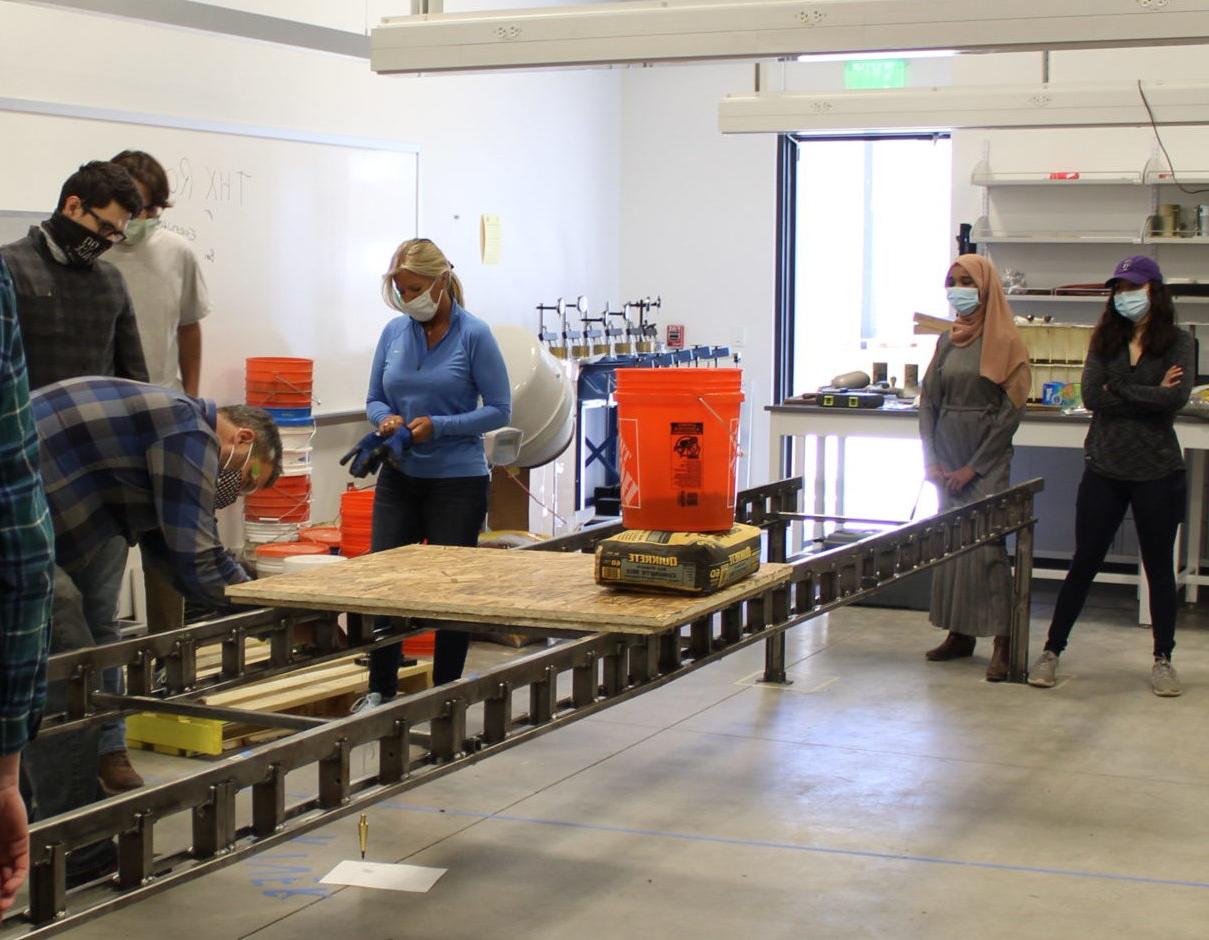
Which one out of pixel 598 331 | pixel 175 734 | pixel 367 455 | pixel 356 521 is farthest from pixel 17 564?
pixel 598 331

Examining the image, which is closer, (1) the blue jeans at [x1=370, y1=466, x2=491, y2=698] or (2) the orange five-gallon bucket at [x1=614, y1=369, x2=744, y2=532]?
(2) the orange five-gallon bucket at [x1=614, y1=369, x2=744, y2=532]

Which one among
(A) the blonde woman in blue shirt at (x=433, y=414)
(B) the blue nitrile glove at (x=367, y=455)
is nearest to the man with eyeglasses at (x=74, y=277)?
(B) the blue nitrile glove at (x=367, y=455)

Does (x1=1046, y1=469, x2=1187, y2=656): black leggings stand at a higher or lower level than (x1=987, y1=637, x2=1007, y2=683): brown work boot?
higher

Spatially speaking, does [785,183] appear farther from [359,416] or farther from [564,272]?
[359,416]

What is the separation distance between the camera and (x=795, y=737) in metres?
4.84

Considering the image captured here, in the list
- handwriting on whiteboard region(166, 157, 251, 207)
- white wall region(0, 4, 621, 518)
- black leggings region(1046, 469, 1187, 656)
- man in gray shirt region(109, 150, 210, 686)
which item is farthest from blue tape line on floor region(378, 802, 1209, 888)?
handwriting on whiteboard region(166, 157, 251, 207)

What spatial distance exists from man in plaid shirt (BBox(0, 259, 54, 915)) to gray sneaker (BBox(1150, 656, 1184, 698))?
4.75m

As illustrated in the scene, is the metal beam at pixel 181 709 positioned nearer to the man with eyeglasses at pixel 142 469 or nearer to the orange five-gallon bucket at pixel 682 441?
the man with eyeglasses at pixel 142 469

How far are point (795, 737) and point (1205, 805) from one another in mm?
1229

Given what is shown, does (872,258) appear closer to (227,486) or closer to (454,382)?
(454,382)

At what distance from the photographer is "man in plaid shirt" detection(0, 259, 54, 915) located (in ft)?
4.45

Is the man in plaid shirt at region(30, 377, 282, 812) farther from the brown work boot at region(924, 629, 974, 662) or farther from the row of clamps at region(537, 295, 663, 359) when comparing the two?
the row of clamps at region(537, 295, 663, 359)

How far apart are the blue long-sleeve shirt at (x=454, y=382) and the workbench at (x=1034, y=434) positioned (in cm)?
Result: 253

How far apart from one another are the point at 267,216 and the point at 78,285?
2.67 m
